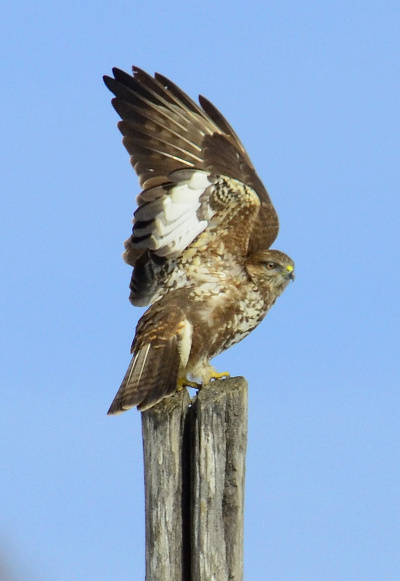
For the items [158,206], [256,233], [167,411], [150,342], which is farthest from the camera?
[256,233]

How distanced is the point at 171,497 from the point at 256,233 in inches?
120

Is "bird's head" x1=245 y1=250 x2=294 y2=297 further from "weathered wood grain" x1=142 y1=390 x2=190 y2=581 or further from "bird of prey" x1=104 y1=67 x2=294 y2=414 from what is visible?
"weathered wood grain" x1=142 y1=390 x2=190 y2=581

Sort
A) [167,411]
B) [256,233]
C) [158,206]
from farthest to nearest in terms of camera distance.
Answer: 1. [256,233]
2. [158,206]
3. [167,411]

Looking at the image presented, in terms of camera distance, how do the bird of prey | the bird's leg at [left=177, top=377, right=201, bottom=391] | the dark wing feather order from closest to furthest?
the bird's leg at [left=177, top=377, right=201, bottom=391], the bird of prey, the dark wing feather

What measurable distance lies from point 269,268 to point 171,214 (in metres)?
0.88

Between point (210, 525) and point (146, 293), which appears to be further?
point (146, 293)

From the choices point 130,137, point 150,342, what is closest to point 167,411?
point 150,342

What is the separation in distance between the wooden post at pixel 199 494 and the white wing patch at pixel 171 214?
7.36ft

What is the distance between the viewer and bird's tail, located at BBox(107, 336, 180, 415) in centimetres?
560

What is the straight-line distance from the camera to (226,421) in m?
4.83

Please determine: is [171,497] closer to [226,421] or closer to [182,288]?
[226,421]

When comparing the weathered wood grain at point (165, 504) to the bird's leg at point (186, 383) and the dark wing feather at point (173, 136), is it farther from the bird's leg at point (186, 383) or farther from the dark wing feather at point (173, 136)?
the dark wing feather at point (173, 136)

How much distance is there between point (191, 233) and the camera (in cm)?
704

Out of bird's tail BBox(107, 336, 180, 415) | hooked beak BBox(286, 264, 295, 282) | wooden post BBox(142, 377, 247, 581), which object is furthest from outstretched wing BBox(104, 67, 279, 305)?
wooden post BBox(142, 377, 247, 581)
